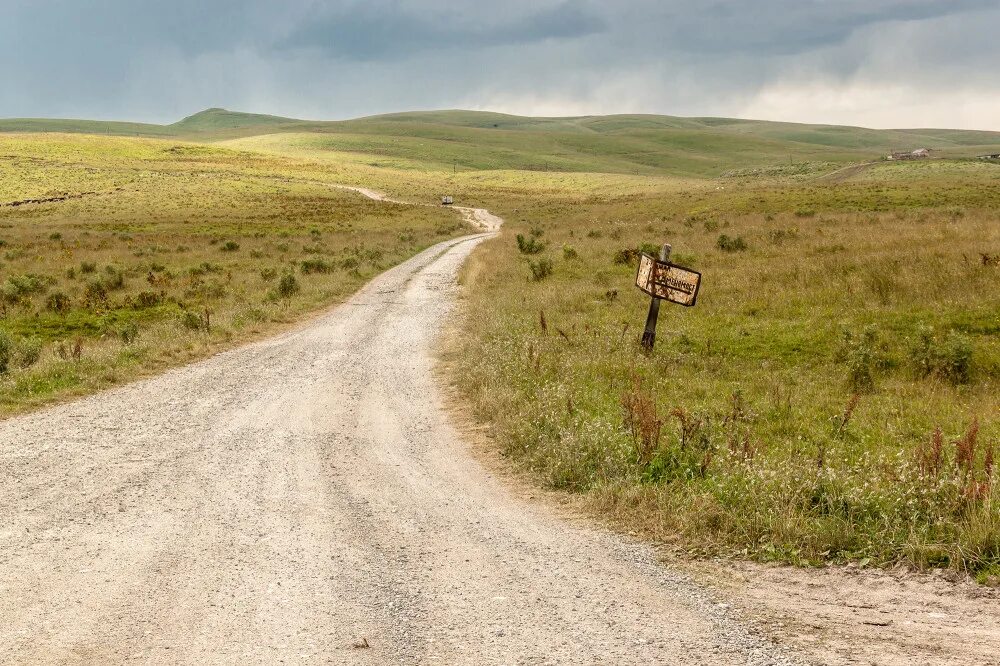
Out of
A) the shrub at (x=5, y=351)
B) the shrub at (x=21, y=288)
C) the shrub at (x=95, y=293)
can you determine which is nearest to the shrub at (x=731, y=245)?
the shrub at (x=5, y=351)

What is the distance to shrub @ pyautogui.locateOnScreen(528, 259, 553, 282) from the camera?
1081 inches

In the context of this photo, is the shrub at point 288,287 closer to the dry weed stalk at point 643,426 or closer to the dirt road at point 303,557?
the dirt road at point 303,557

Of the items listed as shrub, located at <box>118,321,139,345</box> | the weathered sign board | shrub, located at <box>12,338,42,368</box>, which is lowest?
shrub, located at <box>118,321,139,345</box>

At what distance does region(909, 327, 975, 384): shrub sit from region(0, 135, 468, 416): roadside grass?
14.4 m

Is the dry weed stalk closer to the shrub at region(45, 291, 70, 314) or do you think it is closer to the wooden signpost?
the wooden signpost

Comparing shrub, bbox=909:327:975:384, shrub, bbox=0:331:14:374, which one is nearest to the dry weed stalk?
shrub, bbox=909:327:975:384

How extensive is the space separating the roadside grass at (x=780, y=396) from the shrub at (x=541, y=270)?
1123 millimetres

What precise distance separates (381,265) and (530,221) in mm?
33555

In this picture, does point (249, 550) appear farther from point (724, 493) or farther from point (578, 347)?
point (578, 347)

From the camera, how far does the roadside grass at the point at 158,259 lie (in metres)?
17.5

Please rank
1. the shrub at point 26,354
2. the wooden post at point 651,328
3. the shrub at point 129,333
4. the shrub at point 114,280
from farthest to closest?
the shrub at point 114,280 < the shrub at point 129,333 < the shrub at point 26,354 < the wooden post at point 651,328

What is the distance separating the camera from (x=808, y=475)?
759 centimetres

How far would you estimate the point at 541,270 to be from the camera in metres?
27.6

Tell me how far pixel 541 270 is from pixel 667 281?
14231mm
